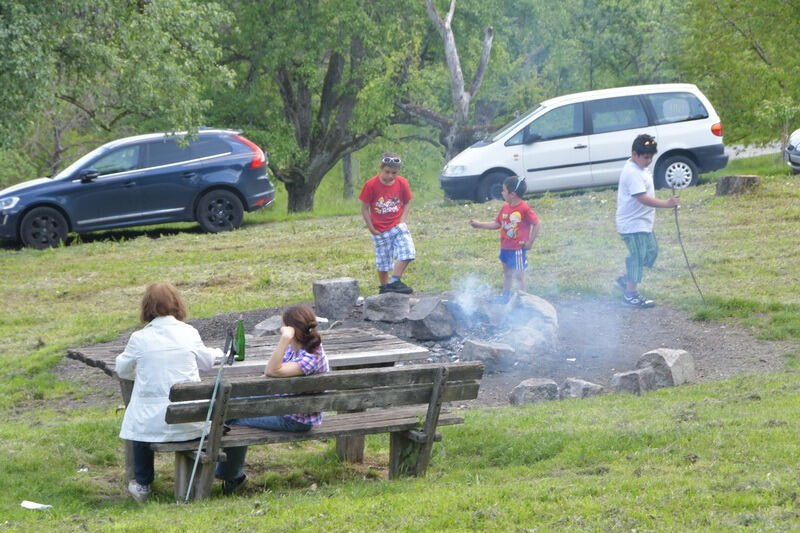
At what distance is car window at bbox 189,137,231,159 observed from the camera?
20.0 metres

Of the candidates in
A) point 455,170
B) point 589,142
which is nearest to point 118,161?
point 455,170

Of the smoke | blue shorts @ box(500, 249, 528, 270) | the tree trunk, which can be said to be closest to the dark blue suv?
the smoke

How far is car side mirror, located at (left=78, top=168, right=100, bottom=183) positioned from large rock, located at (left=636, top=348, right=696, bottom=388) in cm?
1234

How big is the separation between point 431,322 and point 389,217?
1.38 meters

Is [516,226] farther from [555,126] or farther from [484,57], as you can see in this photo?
[484,57]

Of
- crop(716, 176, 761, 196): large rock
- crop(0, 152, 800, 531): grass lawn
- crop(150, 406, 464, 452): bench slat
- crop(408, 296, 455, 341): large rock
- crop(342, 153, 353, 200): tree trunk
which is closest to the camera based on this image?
crop(0, 152, 800, 531): grass lawn

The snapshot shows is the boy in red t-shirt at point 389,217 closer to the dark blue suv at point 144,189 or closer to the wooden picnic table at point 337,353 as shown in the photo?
the wooden picnic table at point 337,353

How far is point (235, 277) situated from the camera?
14.3m

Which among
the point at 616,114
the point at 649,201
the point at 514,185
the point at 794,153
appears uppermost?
the point at 616,114

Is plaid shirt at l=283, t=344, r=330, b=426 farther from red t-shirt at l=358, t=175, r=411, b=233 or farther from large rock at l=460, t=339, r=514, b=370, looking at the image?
red t-shirt at l=358, t=175, r=411, b=233

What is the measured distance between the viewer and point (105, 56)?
652 inches

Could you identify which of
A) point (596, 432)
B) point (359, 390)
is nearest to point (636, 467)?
point (596, 432)

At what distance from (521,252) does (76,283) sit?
667 centimetres

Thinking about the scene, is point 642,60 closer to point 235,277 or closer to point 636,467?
point 235,277
